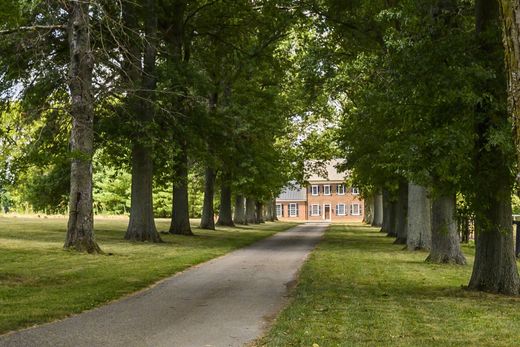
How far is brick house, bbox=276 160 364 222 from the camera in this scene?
340 feet

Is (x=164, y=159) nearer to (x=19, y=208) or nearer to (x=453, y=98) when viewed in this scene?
(x=453, y=98)

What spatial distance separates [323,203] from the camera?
106 m

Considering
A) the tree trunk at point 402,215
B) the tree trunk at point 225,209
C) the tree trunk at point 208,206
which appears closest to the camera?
the tree trunk at point 402,215

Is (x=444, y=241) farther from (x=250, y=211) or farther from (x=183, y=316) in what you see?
(x=250, y=211)

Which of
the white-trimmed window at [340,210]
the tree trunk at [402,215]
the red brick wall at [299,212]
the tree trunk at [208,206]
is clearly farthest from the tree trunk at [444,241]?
the red brick wall at [299,212]

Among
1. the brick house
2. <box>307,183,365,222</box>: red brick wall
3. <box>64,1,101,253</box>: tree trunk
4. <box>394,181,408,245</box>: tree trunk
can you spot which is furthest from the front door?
<box>64,1,101,253</box>: tree trunk

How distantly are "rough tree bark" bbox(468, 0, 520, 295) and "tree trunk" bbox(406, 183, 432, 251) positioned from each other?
11951mm

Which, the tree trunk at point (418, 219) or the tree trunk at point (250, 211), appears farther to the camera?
the tree trunk at point (250, 211)

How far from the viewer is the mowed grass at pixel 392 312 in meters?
7.87

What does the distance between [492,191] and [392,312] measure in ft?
10.4

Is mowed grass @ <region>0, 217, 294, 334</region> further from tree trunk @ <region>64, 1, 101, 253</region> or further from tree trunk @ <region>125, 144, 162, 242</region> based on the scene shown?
tree trunk @ <region>125, 144, 162, 242</region>

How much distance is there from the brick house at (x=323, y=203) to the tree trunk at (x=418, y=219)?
255 ft

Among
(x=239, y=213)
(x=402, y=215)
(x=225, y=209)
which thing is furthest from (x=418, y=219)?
(x=239, y=213)

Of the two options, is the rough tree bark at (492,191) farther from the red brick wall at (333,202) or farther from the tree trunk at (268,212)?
the red brick wall at (333,202)
